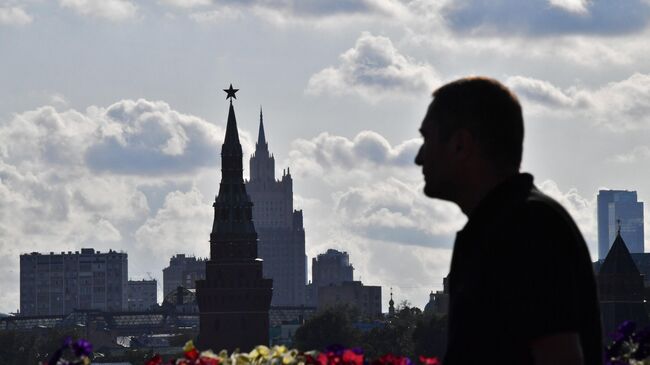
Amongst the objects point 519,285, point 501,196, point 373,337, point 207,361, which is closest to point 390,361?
point 207,361

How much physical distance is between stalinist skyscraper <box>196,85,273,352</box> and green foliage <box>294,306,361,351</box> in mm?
35848

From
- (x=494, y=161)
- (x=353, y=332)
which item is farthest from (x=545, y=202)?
(x=353, y=332)

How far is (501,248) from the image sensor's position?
882 centimetres

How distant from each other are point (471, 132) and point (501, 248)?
0.52m

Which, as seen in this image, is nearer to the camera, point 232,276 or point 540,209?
point 540,209

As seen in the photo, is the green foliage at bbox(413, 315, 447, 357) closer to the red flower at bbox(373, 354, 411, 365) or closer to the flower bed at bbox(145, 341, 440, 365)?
the flower bed at bbox(145, 341, 440, 365)

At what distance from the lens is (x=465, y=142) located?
29.7ft

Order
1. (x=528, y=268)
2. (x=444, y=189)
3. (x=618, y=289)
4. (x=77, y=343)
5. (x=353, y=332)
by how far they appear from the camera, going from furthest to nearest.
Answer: (x=353, y=332) → (x=618, y=289) → (x=77, y=343) → (x=444, y=189) → (x=528, y=268)

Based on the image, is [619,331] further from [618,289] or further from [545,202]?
[618,289]

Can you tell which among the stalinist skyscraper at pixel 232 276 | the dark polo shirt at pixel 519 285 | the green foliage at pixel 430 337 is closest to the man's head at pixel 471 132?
the dark polo shirt at pixel 519 285

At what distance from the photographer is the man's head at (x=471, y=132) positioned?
9070 millimetres

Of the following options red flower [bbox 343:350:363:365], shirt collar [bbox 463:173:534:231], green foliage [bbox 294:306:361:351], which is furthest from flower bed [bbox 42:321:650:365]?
green foliage [bbox 294:306:361:351]

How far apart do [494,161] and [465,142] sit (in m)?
0.16

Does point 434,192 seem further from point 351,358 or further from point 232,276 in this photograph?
point 232,276
